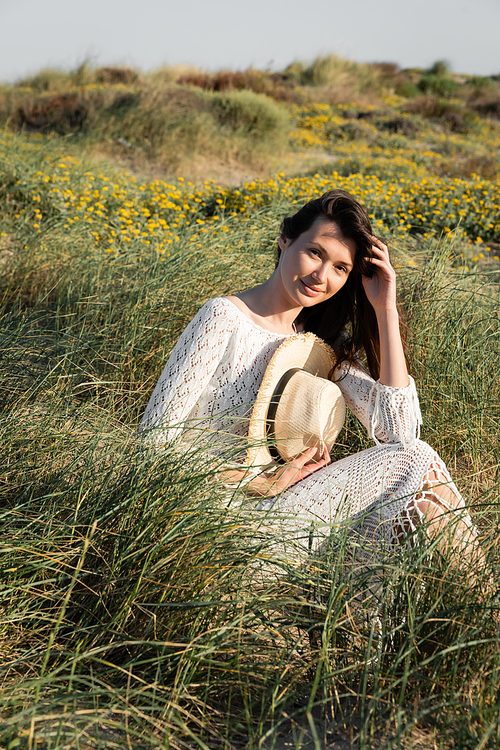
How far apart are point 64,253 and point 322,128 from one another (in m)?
11.7

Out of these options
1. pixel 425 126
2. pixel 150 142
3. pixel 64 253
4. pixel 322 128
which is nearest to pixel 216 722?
pixel 64 253

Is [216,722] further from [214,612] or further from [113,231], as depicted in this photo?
[113,231]

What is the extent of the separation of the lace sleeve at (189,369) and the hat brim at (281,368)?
7.8 inches

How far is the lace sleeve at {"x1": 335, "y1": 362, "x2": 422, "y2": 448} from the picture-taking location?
2406mm

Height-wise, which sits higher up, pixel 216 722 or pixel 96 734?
pixel 96 734

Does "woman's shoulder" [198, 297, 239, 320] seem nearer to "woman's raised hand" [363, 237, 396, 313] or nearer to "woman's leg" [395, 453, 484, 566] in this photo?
"woman's raised hand" [363, 237, 396, 313]

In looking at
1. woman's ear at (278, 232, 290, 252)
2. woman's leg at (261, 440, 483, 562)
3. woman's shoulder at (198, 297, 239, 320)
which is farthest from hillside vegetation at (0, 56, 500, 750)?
woman's ear at (278, 232, 290, 252)

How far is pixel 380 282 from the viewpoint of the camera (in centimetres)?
251

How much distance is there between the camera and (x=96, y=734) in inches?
50.5

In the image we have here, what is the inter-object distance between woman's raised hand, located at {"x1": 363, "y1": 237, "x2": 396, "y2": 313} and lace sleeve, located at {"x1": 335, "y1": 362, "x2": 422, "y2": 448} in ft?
1.03

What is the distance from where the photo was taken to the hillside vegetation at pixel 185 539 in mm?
1422

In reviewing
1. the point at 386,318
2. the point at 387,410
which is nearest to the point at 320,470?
the point at 387,410

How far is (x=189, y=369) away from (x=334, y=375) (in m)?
0.72

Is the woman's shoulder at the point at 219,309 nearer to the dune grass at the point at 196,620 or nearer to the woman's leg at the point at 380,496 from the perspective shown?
the dune grass at the point at 196,620
